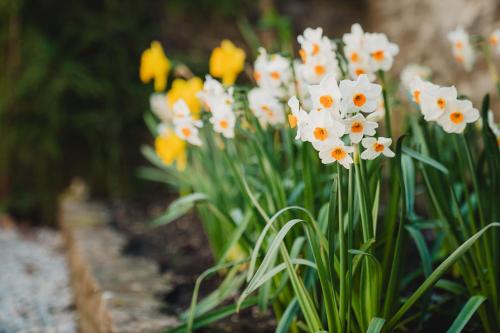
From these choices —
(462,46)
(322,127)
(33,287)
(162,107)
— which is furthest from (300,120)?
(33,287)

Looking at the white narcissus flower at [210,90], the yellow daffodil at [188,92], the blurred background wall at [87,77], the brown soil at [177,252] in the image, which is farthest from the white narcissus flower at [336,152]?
the blurred background wall at [87,77]

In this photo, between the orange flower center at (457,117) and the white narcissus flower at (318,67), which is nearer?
the orange flower center at (457,117)

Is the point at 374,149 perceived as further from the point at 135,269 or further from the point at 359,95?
the point at 135,269

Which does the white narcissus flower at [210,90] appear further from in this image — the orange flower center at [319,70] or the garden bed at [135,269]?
the garden bed at [135,269]

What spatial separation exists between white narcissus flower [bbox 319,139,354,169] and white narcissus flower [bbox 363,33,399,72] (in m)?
0.34

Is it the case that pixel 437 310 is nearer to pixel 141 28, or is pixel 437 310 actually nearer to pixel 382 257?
pixel 382 257

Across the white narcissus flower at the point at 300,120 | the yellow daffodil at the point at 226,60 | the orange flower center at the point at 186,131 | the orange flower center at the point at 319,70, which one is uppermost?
the yellow daffodil at the point at 226,60

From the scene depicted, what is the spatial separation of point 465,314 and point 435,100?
406 mm

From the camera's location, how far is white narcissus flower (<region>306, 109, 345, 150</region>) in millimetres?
871

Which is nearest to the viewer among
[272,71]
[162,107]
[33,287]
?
[272,71]

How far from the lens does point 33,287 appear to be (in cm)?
222

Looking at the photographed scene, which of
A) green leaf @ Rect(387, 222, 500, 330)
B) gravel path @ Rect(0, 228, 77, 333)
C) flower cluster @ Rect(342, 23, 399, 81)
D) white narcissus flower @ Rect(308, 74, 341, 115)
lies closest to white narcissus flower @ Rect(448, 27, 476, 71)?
flower cluster @ Rect(342, 23, 399, 81)

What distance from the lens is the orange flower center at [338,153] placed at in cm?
89

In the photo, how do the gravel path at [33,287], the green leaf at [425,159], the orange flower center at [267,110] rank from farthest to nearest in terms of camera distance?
1. the gravel path at [33,287]
2. the orange flower center at [267,110]
3. the green leaf at [425,159]
